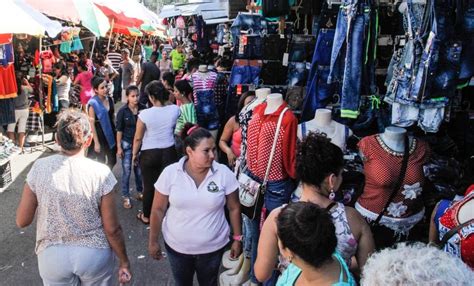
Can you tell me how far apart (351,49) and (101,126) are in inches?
132

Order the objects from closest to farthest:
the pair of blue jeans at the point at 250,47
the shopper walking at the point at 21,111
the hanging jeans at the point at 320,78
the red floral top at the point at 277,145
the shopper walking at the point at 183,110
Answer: the red floral top at the point at 277,145, the hanging jeans at the point at 320,78, the shopper walking at the point at 183,110, the pair of blue jeans at the point at 250,47, the shopper walking at the point at 21,111

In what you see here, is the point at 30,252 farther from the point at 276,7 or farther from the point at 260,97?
the point at 276,7

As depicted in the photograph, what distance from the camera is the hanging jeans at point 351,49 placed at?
3.30m

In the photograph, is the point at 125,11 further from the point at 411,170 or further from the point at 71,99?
the point at 411,170

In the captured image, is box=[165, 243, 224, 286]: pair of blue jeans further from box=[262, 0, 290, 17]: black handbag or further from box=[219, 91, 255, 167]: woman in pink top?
box=[262, 0, 290, 17]: black handbag

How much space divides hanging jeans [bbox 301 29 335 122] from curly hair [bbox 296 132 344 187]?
169 centimetres

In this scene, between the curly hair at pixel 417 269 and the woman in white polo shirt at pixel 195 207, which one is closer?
the curly hair at pixel 417 269

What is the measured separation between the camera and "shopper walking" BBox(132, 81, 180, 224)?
15.2 feet

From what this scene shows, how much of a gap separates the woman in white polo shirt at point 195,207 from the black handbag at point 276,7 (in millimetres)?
2123

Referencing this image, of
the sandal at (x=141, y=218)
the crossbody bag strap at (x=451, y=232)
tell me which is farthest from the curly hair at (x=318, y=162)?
the sandal at (x=141, y=218)

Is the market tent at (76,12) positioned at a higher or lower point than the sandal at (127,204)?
higher

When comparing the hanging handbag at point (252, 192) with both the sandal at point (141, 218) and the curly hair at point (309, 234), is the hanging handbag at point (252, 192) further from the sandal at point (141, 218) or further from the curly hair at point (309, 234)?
the sandal at point (141, 218)

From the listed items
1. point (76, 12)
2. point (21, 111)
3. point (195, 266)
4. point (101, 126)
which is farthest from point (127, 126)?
point (76, 12)

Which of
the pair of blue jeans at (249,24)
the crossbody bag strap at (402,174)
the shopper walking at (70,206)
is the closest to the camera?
the shopper walking at (70,206)
